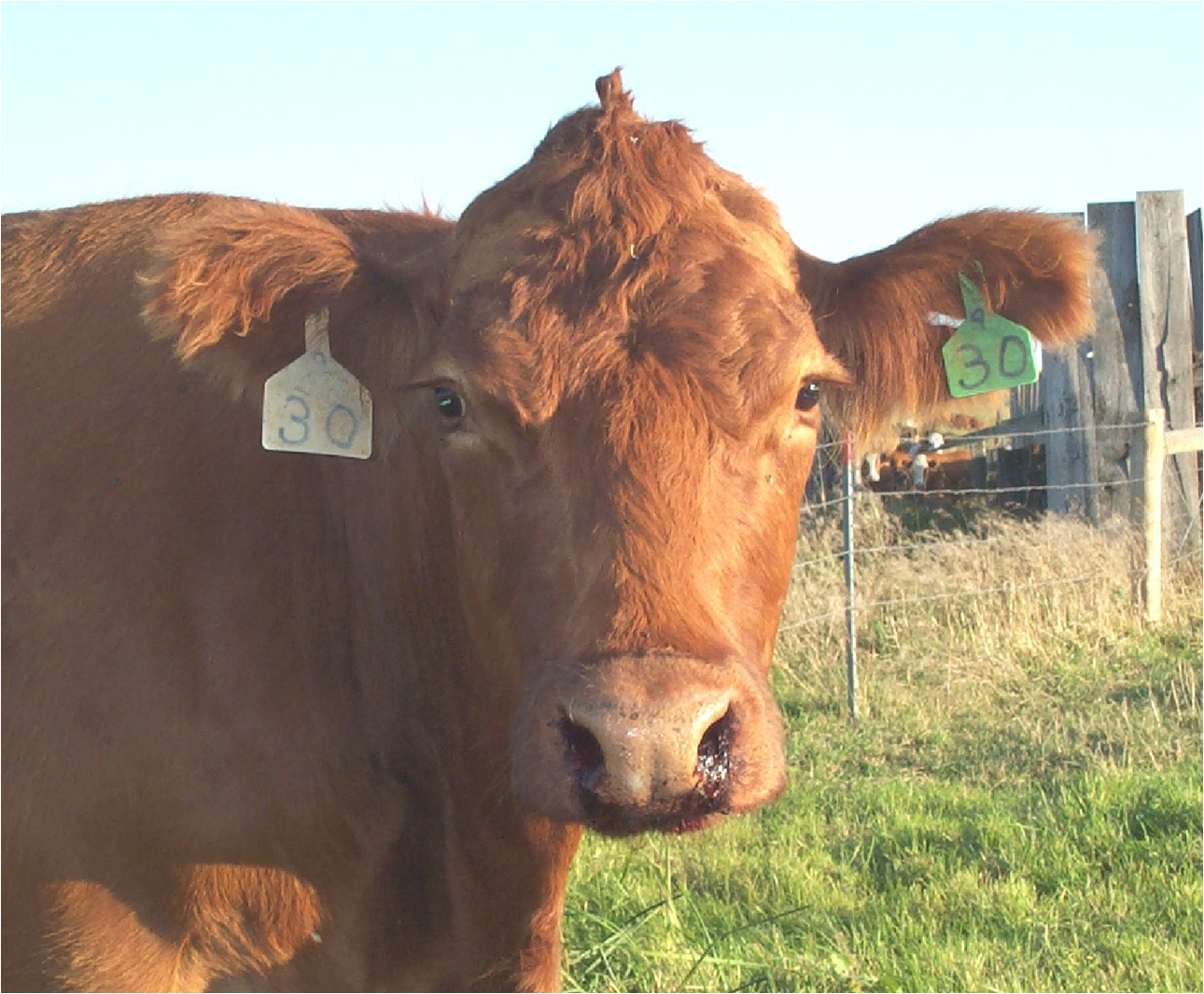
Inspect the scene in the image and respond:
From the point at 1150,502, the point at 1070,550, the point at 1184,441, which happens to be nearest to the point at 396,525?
the point at 1070,550

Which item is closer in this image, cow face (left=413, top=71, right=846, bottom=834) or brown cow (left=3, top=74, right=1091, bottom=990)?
cow face (left=413, top=71, right=846, bottom=834)

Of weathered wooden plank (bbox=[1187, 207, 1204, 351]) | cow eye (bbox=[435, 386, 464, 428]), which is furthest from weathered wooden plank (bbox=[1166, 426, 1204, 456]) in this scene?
cow eye (bbox=[435, 386, 464, 428])

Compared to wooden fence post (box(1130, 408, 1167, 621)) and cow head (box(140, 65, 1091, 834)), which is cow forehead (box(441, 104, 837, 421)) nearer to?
cow head (box(140, 65, 1091, 834))

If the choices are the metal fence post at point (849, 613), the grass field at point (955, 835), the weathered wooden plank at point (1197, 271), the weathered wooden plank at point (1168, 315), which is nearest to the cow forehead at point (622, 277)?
the grass field at point (955, 835)

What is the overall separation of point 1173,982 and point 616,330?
10.2ft

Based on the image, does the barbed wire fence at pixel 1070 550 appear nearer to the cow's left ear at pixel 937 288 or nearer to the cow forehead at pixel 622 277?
the cow's left ear at pixel 937 288

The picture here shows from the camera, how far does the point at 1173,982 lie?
4.32m

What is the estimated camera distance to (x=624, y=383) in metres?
2.71

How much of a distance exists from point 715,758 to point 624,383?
79 cm

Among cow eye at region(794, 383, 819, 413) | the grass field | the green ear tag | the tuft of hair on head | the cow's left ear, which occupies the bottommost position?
the grass field

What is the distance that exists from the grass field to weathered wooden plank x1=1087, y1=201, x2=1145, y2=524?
1.46 m

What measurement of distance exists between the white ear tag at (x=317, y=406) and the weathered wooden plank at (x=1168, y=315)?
26.8 feet

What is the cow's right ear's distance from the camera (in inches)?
123

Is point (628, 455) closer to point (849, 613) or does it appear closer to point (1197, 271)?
point (849, 613)
